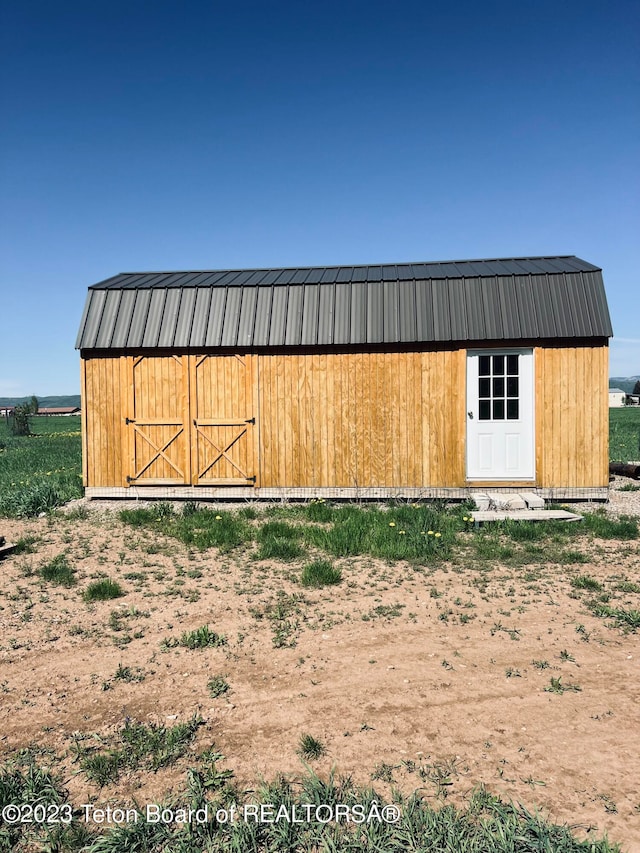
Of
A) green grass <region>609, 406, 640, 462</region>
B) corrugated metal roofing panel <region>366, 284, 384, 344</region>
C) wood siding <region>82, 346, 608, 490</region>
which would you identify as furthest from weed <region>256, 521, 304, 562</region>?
green grass <region>609, 406, 640, 462</region>

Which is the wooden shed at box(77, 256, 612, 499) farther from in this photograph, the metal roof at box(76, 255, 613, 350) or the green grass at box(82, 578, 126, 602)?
the green grass at box(82, 578, 126, 602)

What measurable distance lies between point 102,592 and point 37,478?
9.55 meters

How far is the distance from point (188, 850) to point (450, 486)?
8964mm

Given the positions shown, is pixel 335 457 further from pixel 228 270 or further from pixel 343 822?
pixel 343 822

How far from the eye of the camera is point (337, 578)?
623cm

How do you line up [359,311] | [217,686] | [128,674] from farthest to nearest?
[359,311] → [128,674] → [217,686]

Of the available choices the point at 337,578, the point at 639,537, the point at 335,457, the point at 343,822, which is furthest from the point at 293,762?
the point at 335,457

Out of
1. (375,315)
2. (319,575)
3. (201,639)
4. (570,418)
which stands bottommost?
(201,639)

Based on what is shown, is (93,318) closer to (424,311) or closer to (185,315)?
(185,315)

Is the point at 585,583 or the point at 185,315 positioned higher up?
the point at 185,315

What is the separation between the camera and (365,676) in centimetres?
413

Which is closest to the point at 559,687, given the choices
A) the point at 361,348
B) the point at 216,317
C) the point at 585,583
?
the point at 585,583

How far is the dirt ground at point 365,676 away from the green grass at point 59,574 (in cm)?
12

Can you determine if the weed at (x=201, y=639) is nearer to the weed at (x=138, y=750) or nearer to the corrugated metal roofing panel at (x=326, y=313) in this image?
the weed at (x=138, y=750)
